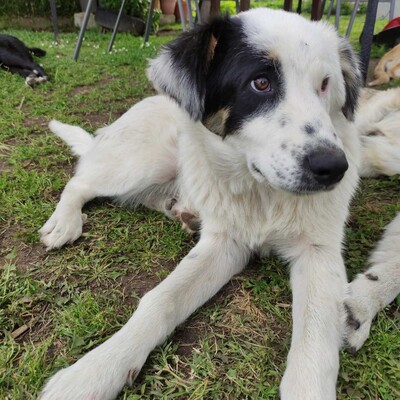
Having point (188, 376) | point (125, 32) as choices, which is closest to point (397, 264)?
point (188, 376)

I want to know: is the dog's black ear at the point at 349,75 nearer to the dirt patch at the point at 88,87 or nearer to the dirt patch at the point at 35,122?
the dirt patch at the point at 35,122

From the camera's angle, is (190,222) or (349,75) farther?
(190,222)

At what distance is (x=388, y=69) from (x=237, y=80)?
432 cm

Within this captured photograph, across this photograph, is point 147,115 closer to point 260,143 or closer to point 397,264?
point 260,143

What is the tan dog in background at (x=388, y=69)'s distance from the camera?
521cm

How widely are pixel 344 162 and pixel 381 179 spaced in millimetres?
1718

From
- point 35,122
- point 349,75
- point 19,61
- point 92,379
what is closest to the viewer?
point 92,379

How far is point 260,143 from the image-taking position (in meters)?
1.69

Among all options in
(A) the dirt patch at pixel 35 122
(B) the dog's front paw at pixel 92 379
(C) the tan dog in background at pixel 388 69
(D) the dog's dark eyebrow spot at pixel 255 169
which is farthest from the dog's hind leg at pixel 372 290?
(C) the tan dog in background at pixel 388 69

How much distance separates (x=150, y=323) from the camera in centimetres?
159

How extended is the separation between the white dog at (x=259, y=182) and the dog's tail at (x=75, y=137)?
814 mm

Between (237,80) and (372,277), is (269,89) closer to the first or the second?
(237,80)

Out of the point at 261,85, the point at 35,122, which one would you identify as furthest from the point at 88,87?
the point at 261,85

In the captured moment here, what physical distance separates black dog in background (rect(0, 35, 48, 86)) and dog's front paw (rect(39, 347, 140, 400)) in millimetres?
4502
